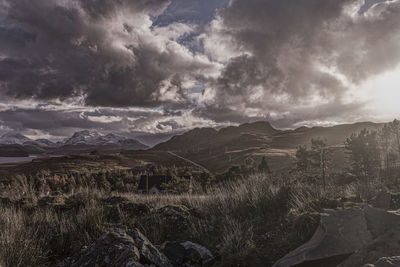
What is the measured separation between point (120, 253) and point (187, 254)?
1.36 m

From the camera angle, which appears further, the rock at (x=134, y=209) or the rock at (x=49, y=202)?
the rock at (x=49, y=202)

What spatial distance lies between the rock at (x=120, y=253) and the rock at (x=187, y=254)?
1.06 ft

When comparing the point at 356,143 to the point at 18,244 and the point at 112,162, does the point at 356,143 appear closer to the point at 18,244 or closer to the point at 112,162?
the point at 18,244

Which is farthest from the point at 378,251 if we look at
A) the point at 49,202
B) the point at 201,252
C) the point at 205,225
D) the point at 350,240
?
the point at 49,202

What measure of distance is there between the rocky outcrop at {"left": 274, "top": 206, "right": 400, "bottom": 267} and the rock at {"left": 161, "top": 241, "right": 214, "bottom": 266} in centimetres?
131

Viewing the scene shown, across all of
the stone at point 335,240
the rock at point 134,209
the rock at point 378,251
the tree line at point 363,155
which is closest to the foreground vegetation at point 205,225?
the rock at point 134,209

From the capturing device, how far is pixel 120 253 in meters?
3.96

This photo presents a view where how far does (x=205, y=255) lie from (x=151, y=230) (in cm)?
201

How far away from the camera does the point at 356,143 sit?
46531mm

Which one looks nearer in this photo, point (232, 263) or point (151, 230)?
point (232, 263)

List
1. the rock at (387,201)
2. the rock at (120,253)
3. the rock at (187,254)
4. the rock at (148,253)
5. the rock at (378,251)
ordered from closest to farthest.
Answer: the rock at (378,251)
the rock at (120,253)
the rock at (148,253)
the rock at (187,254)
the rock at (387,201)

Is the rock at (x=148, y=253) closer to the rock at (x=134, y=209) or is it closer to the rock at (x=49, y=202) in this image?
the rock at (x=134, y=209)

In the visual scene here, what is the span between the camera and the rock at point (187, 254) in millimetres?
4679

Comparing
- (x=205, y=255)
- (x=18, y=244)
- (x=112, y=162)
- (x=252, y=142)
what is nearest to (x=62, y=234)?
(x=18, y=244)
